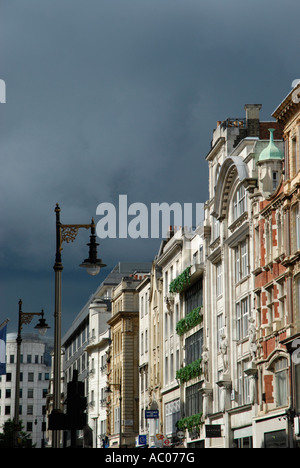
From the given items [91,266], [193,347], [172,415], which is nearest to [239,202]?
[193,347]

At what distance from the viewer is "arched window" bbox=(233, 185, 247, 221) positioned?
57.0 m

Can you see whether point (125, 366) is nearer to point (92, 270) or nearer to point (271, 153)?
point (271, 153)

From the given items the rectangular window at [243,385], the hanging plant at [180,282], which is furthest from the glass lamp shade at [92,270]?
the hanging plant at [180,282]

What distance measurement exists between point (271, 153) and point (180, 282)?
76.4 feet

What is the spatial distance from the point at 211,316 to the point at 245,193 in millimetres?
11192

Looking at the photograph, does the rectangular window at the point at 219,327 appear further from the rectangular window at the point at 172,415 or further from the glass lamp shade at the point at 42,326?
the glass lamp shade at the point at 42,326

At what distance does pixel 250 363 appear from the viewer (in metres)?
51.9

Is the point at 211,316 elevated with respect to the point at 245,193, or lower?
lower

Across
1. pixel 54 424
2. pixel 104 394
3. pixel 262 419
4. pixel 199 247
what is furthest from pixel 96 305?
pixel 54 424

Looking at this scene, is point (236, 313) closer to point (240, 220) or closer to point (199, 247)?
point (240, 220)

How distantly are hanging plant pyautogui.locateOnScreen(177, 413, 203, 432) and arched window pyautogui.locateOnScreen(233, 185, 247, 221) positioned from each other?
610 inches

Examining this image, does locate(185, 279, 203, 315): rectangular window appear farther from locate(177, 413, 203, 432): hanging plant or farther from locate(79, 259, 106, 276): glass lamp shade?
locate(79, 259, 106, 276): glass lamp shade

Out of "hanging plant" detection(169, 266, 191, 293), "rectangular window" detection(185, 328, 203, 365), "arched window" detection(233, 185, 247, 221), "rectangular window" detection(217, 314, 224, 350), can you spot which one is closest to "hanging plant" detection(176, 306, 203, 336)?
"rectangular window" detection(185, 328, 203, 365)

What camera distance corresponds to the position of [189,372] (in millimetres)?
69125
